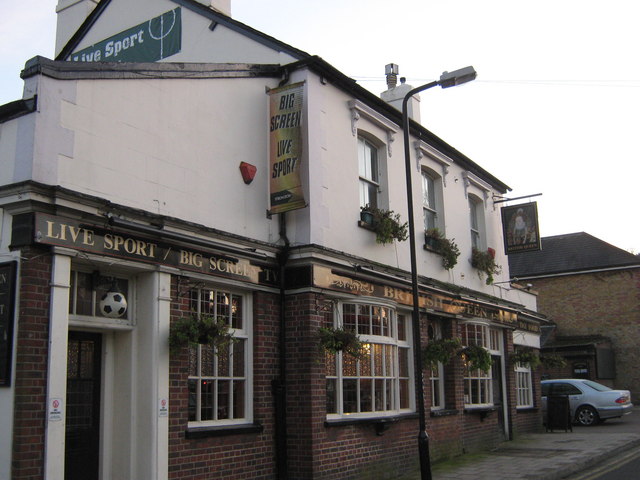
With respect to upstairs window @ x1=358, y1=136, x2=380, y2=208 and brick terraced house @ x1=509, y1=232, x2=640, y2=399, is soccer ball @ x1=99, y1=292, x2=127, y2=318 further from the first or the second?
brick terraced house @ x1=509, y1=232, x2=640, y2=399

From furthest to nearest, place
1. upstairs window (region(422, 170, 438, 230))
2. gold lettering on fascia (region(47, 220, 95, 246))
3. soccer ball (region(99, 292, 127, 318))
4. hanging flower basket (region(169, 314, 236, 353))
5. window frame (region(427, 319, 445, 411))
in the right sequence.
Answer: upstairs window (region(422, 170, 438, 230))
window frame (region(427, 319, 445, 411))
hanging flower basket (region(169, 314, 236, 353))
soccer ball (region(99, 292, 127, 318))
gold lettering on fascia (region(47, 220, 95, 246))

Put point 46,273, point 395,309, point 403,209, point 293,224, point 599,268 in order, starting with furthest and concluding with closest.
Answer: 1. point 599,268
2. point 403,209
3. point 395,309
4. point 293,224
5. point 46,273

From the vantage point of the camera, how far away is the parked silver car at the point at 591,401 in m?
21.6

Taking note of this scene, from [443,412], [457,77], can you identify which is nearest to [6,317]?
[457,77]

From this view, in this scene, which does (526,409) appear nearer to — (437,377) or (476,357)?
(476,357)

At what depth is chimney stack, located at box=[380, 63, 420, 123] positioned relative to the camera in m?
17.4

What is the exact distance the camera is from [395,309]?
13070 mm

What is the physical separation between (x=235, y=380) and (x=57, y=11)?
33.5ft

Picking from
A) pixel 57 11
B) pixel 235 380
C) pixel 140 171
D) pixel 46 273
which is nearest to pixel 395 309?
pixel 235 380

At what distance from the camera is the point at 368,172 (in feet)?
43.7

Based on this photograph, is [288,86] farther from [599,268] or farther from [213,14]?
[599,268]

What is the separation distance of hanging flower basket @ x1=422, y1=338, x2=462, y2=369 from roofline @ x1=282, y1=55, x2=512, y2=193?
436 centimetres

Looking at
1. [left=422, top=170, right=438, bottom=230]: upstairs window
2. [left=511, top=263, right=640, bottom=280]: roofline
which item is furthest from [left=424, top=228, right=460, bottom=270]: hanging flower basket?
[left=511, top=263, right=640, bottom=280]: roofline

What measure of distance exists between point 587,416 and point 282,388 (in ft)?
48.3
